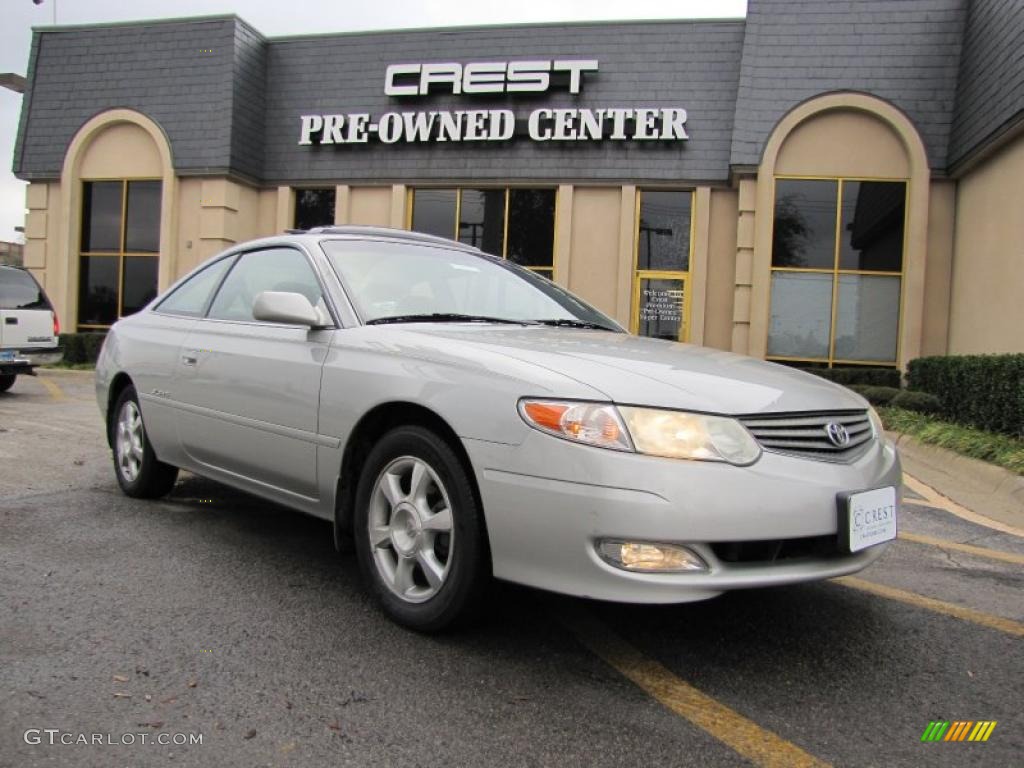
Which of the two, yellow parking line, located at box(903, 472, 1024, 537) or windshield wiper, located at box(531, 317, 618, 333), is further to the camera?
yellow parking line, located at box(903, 472, 1024, 537)

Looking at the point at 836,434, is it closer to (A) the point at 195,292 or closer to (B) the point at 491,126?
(A) the point at 195,292

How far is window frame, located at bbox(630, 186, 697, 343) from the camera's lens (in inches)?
583

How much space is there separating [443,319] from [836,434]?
1715mm

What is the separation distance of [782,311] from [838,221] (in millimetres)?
1771

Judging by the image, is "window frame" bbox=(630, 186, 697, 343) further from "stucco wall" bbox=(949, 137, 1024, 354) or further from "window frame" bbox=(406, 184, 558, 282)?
"stucco wall" bbox=(949, 137, 1024, 354)

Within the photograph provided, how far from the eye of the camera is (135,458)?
500 cm

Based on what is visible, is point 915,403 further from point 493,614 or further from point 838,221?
point 493,614

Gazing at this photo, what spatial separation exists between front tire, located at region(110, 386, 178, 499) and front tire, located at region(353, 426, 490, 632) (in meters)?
2.20

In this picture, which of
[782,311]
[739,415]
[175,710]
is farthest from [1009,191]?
[175,710]

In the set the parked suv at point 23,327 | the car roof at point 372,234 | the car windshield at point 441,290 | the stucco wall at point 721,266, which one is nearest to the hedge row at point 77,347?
the parked suv at point 23,327

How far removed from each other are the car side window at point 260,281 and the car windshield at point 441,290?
19cm

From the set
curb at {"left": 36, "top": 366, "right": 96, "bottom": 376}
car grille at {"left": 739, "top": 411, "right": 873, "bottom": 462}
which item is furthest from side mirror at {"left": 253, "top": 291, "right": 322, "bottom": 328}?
curb at {"left": 36, "top": 366, "right": 96, "bottom": 376}

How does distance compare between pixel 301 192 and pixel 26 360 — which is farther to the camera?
pixel 301 192

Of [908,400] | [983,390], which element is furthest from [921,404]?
[983,390]
